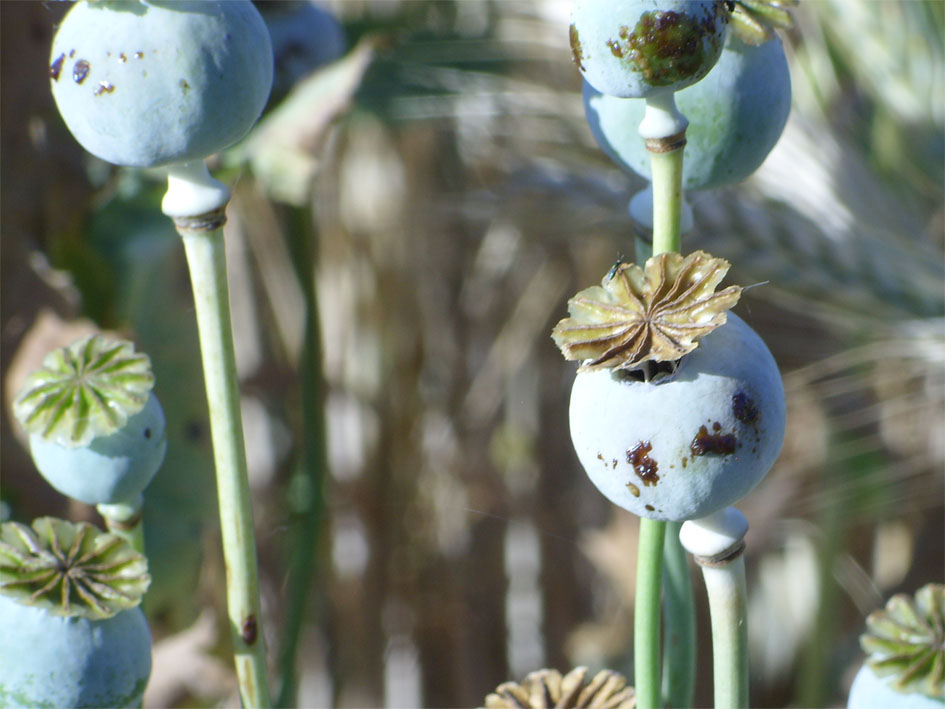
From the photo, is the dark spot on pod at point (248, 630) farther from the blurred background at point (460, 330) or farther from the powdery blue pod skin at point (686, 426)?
the blurred background at point (460, 330)

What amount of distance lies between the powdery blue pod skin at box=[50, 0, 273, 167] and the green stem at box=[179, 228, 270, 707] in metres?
0.02

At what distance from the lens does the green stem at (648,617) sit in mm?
228

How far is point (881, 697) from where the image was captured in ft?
0.70

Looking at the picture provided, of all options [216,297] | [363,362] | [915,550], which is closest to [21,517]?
[216,297]

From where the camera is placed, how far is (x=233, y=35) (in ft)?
0.74

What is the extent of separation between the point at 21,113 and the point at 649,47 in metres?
0.51

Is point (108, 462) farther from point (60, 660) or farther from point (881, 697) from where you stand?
point (881, 697)

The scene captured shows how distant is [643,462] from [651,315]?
29mm

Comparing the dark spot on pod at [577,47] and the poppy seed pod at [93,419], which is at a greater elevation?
the dark spot on pod at [577,47]

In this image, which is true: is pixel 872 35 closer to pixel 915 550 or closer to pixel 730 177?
pixel 915 550

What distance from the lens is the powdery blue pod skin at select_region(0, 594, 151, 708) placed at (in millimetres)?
236

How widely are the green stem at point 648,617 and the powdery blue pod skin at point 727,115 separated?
9cm

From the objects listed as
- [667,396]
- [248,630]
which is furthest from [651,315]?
[248,630]

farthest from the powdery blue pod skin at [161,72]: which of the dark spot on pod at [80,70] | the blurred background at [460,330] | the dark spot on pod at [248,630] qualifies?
the blurred background at [460,330]
